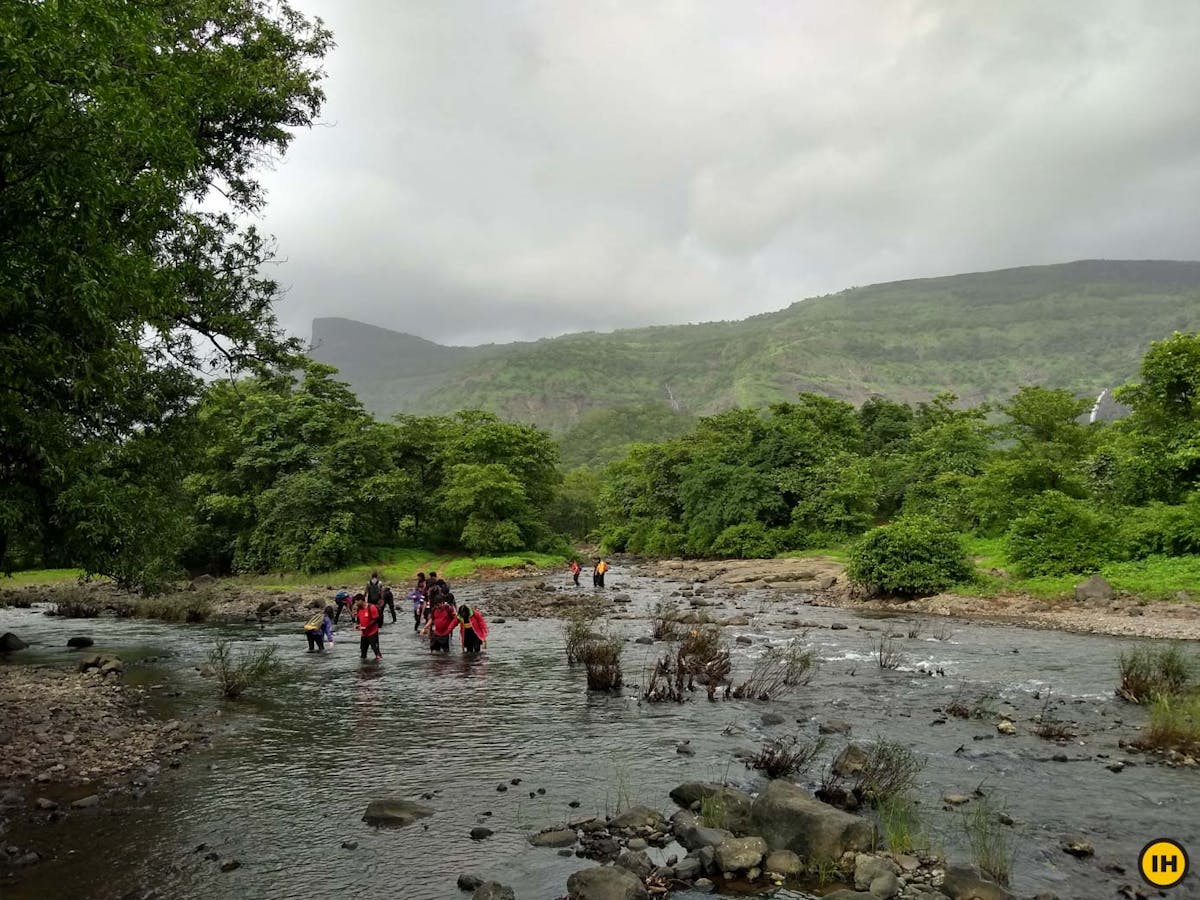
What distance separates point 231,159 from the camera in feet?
68.7

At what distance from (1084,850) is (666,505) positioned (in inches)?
2829

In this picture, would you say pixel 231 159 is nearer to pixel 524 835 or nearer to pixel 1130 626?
pixel 524 835

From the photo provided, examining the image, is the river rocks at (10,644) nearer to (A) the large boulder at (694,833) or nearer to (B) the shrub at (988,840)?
(A) the large boulder at (694,833)

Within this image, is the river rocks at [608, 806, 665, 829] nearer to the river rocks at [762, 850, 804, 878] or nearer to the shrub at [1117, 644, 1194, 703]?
the river rocks at [762, 850, 804, 878]

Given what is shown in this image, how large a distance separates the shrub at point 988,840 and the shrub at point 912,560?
25.9 metres

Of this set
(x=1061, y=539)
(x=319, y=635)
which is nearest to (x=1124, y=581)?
(x=1061, y=539)

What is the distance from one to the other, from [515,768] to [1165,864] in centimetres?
896

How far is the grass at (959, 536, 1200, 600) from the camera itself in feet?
91.7

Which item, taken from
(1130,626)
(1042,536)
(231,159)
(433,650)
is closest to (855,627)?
(1130,626)

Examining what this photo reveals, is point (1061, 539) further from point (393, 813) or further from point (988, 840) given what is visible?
point (393, 813)

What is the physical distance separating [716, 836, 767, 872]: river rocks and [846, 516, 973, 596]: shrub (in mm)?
28991

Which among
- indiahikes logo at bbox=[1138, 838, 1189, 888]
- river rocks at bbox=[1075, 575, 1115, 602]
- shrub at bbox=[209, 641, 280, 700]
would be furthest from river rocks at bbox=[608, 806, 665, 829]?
river rocks at bbox=[1075, 575, 1115, 602]

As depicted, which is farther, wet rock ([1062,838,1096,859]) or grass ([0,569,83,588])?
grass ([0,569,83,588])

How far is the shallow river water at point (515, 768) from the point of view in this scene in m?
8.80
